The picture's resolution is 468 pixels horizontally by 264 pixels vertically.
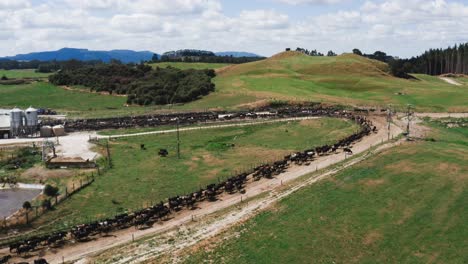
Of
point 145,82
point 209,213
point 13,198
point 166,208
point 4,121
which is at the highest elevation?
point 145,82

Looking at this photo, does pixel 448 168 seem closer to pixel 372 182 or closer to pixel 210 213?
pixel 372 182

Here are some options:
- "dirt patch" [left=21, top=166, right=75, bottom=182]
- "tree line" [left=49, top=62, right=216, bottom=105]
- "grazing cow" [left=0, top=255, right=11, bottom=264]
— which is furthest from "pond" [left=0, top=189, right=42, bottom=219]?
"tree line" [left=49, top=62, right=216, bottom=105]

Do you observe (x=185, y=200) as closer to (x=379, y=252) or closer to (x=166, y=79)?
(x=379, y=252)

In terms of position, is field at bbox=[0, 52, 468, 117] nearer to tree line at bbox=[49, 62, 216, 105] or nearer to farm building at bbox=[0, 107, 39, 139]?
tree line at bbox=[49, 62, 216, 105]


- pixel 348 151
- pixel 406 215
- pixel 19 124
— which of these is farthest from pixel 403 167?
pixel 19 124

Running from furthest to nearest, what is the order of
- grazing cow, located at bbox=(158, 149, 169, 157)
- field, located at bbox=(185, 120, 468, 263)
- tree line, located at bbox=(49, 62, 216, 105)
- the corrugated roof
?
1. tree line, located at bbox=(49, 62, 216, 105)
2. the corrugated roof
3. grazing cow, located at bbox=(158, 149, 169, 157)
4. field, located at bbox=(185, 120, 468, 263)

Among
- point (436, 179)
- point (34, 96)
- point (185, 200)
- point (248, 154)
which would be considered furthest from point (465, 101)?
point (34, 96)

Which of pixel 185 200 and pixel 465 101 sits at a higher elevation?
pixel 465 101
